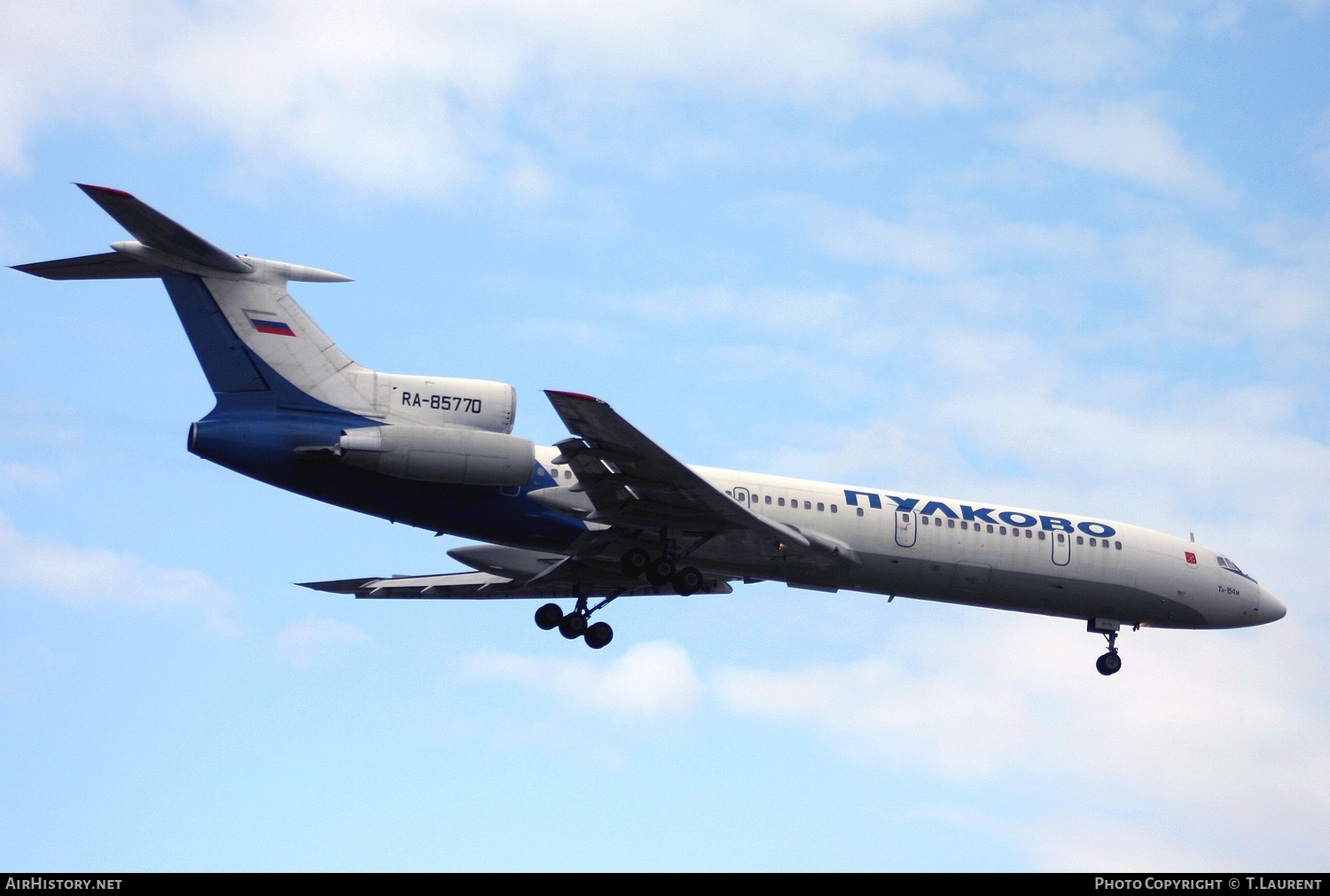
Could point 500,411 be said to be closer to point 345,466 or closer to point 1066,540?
point 345,466

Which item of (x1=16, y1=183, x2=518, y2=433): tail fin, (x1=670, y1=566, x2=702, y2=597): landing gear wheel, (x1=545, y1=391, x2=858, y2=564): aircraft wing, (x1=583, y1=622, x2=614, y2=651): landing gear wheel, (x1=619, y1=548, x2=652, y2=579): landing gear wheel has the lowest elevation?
(x1=583, y1=622, x2=614, y2=651): landing gear wheel

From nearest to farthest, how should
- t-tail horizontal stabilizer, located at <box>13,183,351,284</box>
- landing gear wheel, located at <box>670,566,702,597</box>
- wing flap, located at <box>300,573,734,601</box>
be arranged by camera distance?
t-tail horizontal stabilizer, located at <box>13,183,351,284</box>
landing gear wheel, located at <box>670,566,702,597</box>
wing flap, located at <box>300,573,734,601</box>

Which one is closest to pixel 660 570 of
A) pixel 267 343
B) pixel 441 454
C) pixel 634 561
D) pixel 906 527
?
pixel 634 561

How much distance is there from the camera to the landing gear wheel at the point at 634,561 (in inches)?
1194

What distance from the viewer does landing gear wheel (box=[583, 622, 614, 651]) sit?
32.7 metres

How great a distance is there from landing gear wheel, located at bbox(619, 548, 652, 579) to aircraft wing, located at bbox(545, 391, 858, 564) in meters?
0.74

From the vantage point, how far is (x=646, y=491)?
94.4ft

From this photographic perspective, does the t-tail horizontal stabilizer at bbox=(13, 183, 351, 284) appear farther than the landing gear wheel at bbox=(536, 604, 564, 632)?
No

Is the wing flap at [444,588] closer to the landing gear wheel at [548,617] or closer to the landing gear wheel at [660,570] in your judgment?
the landing gear wheel at [548,617]

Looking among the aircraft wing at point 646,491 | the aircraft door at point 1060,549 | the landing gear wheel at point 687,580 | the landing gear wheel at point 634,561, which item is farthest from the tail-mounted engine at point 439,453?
the aircraft door at point 1060,549

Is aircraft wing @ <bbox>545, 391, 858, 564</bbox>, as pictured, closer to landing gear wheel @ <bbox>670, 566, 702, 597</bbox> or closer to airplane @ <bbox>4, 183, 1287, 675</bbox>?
airplane @ <bbox>4, 183, 1287, 675</bbox>

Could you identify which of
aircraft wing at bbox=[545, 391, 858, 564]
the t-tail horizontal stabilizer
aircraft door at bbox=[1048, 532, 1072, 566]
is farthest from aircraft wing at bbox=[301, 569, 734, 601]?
the t-tail horizontal stabilizer
